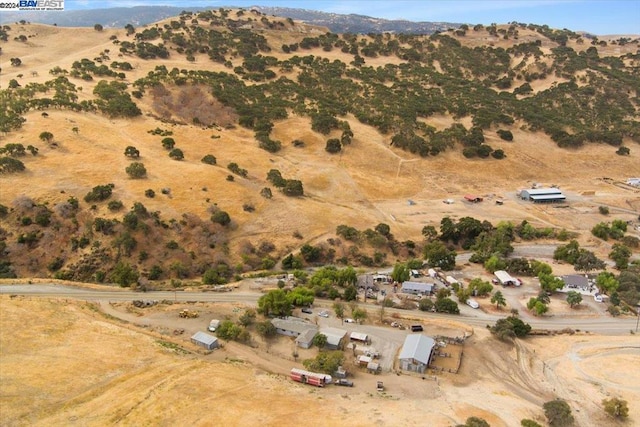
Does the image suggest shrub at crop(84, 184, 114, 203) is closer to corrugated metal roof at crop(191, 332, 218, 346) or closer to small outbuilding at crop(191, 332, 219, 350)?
corrugated metal roof at crop(191, 332, 218, 346)

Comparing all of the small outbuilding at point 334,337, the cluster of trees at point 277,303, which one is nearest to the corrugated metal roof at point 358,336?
the small outbuilding at point 334,337

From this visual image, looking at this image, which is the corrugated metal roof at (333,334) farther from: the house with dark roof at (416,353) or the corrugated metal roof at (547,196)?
the corrugated metal roof at (547,196)

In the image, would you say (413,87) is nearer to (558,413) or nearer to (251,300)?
(251,300)

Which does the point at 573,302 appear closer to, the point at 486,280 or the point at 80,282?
the point at 486,280

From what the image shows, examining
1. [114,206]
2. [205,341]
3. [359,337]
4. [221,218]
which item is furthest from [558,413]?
[114,206]

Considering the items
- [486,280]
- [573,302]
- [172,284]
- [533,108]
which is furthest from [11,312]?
[533,108]

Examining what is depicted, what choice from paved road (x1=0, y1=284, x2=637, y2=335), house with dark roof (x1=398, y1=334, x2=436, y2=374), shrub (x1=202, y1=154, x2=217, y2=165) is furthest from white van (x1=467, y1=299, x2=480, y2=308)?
shrub (x1=202, y1=154, x2=217, y2=165)
